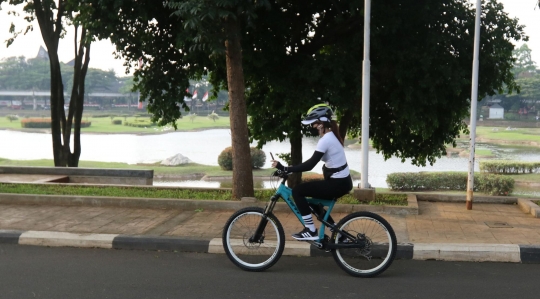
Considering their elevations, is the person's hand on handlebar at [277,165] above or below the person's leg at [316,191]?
above

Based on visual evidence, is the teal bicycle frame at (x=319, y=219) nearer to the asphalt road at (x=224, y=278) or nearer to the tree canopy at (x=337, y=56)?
the asphalt road at (x=224, y=278)

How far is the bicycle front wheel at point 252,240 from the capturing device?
21.1 ft

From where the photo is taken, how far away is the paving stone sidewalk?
7832 mm

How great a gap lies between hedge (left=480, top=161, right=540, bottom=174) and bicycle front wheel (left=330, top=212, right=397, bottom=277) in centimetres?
2090

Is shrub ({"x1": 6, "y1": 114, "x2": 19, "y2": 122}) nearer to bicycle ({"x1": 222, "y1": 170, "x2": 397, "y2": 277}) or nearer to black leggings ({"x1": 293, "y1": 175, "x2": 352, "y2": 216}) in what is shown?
bicycle ({"x1": 222, "y1": 170, "x2": 397, "y2": 277})

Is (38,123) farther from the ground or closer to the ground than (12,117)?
closer to the ground

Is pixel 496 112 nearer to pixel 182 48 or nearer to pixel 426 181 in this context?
pixel 426 181

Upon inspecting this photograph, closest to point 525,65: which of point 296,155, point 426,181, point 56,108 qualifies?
point 426,181

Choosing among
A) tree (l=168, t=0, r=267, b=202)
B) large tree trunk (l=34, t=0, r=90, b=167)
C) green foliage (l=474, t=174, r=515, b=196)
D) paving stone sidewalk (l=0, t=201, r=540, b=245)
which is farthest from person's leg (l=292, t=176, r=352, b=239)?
large tree trunk (l=34, t=0, r=90, b=167)

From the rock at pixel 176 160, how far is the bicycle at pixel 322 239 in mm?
26206

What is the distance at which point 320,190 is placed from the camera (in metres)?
6.29

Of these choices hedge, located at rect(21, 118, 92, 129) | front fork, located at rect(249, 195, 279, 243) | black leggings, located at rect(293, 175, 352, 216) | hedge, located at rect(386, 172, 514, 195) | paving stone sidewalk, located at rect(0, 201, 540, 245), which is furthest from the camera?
hedge, located at rect(21, 118, 92, 129)

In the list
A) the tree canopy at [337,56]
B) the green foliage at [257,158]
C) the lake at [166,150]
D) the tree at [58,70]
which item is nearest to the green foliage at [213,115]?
the lake at [166,150]

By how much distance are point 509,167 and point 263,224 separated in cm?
2324
